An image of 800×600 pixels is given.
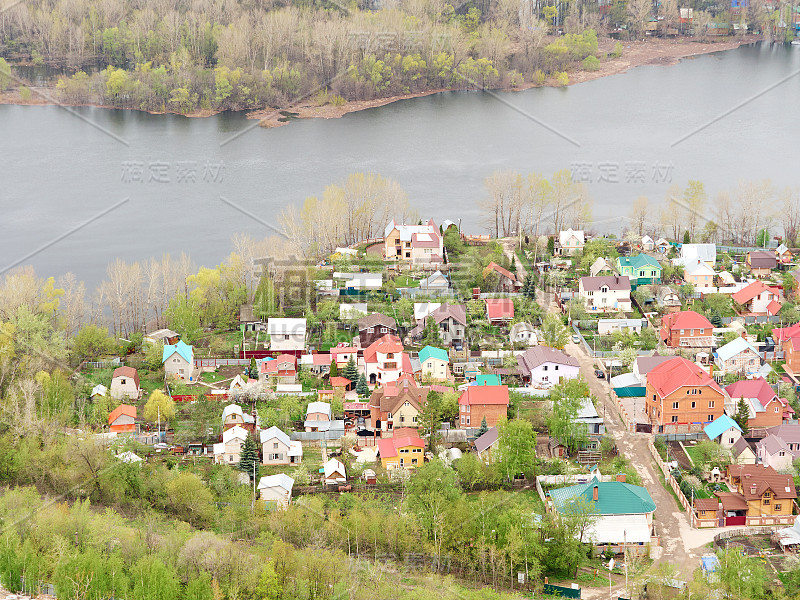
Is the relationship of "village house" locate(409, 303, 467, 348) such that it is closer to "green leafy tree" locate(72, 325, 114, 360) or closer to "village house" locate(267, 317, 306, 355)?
"village house" locate(267, 317, 306, 355)

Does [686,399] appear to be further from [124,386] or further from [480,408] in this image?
[124,386]

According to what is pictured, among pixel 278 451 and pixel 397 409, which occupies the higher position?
pixel 397 409

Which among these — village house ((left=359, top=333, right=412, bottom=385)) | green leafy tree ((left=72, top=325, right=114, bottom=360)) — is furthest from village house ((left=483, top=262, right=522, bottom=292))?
green leafy tree ((left=72, top=325, right=114, bottom=360))

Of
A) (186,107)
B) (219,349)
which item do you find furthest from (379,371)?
(186,107)

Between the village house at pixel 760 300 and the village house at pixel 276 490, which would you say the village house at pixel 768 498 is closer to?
the village house at pixel 276 490

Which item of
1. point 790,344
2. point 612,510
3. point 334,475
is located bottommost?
point 334,475

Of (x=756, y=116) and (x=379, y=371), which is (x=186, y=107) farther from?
(x=379, y=371)

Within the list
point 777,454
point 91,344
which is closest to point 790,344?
point 777,454
